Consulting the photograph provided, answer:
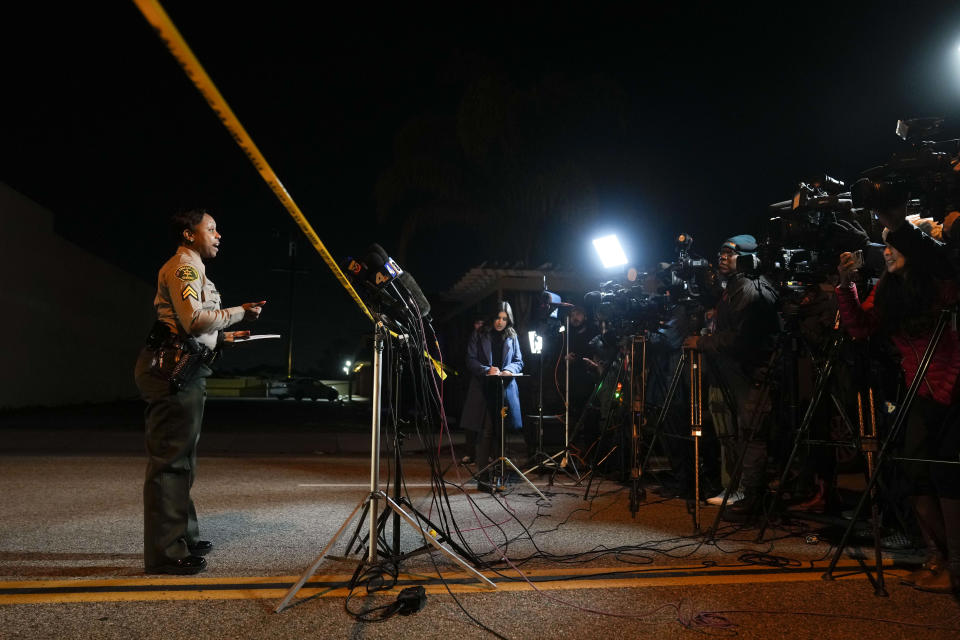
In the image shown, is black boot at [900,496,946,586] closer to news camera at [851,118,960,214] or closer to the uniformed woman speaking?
news camera at [851,118,960,214]

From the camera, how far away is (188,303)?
3035mm

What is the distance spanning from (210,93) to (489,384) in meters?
4.83

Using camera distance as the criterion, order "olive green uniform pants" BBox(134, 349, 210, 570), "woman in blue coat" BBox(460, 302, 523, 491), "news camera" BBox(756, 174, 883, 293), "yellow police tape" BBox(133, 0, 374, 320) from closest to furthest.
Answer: "yellow police tape" BBox(133, 0, 374, 320), "olive green uniform pants" BBox(134, 349, 210, 570), "news camera" BBox(756, 174, 883, 293), "woman in blue coat" BBox(460, 302, 523, 491)

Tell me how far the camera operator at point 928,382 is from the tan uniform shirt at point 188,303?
11.1ft

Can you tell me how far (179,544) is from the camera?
10.00 ft

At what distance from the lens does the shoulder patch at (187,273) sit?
3.10 metres

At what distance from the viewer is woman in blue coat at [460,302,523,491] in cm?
601

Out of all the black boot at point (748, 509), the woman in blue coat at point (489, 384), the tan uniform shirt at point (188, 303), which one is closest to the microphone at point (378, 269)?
the tan uniform shirt at point (188, 303)

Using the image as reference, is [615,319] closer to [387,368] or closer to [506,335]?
[506,335]

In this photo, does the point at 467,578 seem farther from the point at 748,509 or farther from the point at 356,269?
the point at 748,509

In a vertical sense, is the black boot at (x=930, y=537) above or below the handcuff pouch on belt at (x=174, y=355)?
below

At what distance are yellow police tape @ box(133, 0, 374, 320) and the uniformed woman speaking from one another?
1218 millimetres

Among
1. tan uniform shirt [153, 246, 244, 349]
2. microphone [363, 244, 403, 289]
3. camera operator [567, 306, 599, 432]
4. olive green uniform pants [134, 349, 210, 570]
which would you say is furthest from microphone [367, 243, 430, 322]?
camera operator [567, 306, 599, 432]

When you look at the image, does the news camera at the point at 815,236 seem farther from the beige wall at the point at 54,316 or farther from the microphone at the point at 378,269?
the beige wall at the point at 54,316
